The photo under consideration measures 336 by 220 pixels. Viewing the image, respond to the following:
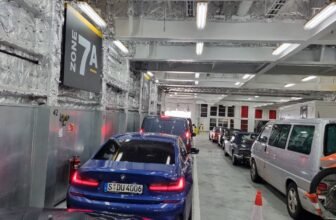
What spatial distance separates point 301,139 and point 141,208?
3.56 meters

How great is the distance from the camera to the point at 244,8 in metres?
7.20

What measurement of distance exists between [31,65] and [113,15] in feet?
11.9

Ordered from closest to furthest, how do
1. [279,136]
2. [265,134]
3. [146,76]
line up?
[279,136], [265,134], [146,76]

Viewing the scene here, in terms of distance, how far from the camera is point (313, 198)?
4391 mm

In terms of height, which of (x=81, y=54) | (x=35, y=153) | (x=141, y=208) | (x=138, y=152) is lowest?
(x=141, y=208)

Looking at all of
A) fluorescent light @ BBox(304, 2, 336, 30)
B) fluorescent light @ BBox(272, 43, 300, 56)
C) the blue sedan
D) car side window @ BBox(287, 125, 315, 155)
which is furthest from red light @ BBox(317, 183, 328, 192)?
fluorescent light @ BBox(272, 43, 300, 56)

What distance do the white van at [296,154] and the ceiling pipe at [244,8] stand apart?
2806 millimetres

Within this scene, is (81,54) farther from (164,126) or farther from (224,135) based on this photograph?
(224,135)

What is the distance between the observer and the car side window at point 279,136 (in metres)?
6.34

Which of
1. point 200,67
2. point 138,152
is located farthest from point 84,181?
point 200,67

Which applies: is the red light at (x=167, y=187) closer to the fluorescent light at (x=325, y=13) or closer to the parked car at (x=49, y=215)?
the parked car at (x=49, y=215)

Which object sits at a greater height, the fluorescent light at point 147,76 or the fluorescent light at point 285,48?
the fluorescent light at point 285,48

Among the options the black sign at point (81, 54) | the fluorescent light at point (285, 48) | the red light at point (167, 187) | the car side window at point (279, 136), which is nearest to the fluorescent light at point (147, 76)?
the fluorescent light at point (285, 48)

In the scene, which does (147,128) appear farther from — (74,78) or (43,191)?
(43,191)
